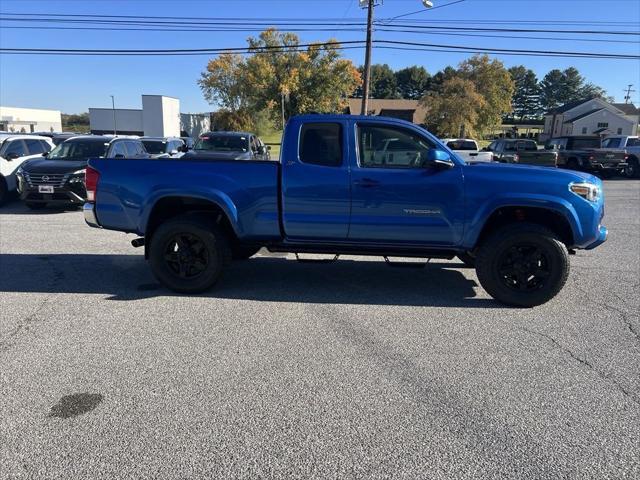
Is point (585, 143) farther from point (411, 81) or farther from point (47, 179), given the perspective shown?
point (411, 81)

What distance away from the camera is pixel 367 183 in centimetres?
521

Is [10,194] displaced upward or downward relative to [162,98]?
downward

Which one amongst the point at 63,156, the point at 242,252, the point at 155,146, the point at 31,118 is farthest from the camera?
the point at 31,118

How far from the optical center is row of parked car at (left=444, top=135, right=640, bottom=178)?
21.7 m

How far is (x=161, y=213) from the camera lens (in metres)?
5.73

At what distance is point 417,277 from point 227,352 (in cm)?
315

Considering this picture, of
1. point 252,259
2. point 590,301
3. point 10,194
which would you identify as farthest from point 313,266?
point 10,194

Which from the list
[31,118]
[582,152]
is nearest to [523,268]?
[582,152]

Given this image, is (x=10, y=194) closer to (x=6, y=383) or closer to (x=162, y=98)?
(x=6, y=383)

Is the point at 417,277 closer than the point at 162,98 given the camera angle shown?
Yes

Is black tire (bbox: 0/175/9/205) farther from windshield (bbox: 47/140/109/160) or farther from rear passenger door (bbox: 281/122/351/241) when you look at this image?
rear passenger door (bbox: 281/122/351/241)

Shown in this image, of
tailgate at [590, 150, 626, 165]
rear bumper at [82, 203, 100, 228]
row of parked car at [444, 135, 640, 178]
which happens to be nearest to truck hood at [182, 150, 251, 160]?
→ rear bumper at [82, 203, 100, 228]

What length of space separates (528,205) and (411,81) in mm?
134141

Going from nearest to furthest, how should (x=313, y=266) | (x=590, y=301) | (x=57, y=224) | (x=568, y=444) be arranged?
(x=568, y=444) < (x=590, y=301) < (x=313, y=266) < (x=57, y=224)
